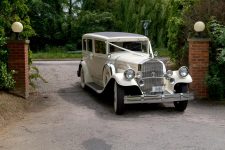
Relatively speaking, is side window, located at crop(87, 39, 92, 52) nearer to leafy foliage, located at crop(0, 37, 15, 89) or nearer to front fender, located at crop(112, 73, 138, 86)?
leafy foliage, located at crop(0, 37, 15, 89)

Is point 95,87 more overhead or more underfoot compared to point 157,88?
more underfoot

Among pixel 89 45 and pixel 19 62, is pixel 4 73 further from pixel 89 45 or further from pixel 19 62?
pixel 89 45

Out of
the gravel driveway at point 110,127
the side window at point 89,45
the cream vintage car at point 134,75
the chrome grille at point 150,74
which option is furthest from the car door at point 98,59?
the chrome grille at point 150,74

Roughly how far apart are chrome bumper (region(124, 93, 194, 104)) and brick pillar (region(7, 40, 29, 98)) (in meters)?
3.14

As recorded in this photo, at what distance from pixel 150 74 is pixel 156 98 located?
2.16ft

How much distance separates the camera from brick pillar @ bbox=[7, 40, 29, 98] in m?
11.2

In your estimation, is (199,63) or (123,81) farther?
(199,63)

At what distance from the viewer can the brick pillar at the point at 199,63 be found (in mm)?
11430

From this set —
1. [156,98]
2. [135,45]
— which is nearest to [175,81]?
[156,98]

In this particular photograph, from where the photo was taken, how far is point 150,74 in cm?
1002

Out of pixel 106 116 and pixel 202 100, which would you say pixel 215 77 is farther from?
pixel 106 116

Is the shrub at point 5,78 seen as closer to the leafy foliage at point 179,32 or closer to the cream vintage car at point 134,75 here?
the cream vintage car at point 134,75

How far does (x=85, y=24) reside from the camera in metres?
39.1

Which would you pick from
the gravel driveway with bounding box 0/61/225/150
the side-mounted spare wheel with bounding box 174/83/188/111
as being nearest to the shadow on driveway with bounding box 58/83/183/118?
the gravel driveway with bounding box 0/61/225/150
